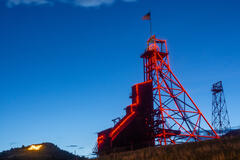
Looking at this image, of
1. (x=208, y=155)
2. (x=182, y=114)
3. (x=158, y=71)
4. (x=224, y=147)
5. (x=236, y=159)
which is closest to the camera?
(x=236, y=159)

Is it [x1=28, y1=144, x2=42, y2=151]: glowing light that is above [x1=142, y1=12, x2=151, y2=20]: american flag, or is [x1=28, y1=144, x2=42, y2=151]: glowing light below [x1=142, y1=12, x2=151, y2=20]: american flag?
below

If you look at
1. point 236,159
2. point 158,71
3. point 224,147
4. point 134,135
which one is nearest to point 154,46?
point 158,71

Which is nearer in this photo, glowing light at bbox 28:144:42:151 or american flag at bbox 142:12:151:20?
glowing light at bbox 28:144:42:151

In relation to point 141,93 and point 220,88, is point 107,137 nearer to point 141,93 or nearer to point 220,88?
point 141,93

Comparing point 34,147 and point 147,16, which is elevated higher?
point 147,16

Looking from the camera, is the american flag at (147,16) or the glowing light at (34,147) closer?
the glowing light at (34,147)

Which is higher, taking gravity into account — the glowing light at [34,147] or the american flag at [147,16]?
the american flag at [147,16]

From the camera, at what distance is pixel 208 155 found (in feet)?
49.1

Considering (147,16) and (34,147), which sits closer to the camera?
(34,147)

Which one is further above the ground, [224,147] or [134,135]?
[134,135]

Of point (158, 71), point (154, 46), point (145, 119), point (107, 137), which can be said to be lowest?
point (107, 137)

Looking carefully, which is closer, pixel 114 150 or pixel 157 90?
pixel 114 150

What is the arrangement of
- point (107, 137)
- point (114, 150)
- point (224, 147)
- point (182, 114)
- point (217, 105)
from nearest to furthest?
point (224, 147) < point (114, 150) < point (107, 137) < point (182, 114) < point (217, 105)

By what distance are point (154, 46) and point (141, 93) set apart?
28.1ft
